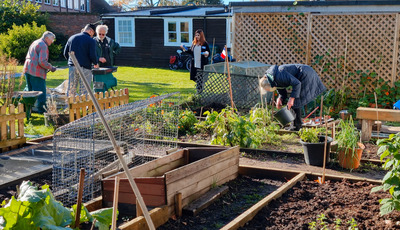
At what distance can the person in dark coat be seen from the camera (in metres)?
7.04

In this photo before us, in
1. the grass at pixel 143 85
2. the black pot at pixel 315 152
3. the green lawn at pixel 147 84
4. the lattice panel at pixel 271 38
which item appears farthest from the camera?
the green lawn at pixel 147 84

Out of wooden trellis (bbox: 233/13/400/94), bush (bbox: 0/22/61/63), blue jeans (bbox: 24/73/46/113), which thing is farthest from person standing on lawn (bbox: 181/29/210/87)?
bush (bbox: 0/22/61/63)

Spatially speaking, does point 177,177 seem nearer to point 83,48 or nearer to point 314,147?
point 314,147

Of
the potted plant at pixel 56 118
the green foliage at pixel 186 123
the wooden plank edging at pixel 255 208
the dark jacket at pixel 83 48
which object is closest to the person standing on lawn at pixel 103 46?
the dark jacket at pixel 83 48

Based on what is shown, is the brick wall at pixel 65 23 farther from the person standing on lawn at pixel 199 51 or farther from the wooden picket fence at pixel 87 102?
the wooden picket fence at pixel 87 102

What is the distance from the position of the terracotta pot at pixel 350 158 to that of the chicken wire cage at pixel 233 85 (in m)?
4.01

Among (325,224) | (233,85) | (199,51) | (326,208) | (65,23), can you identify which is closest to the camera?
(325,224)

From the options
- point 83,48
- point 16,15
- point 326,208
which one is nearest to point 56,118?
point 83,48

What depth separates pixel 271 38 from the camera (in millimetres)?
11930

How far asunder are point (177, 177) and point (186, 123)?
3954 millimetres

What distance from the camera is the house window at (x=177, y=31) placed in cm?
2295

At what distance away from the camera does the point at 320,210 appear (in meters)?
3.95

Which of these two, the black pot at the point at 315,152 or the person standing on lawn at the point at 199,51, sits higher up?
the person standing on lawn at the point at 199,51

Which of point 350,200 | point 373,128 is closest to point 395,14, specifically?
point 373,128
